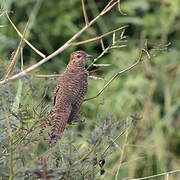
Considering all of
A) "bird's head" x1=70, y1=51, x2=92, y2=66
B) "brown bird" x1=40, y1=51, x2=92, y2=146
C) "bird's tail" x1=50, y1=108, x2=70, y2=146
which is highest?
"bird's head" x1=70, y1=51, x2=92, y2=66

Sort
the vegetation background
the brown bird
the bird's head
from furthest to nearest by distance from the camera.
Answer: the vegetation background < the bird's head < the brown bird

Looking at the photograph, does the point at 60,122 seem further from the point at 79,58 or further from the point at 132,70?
the point at 132,70

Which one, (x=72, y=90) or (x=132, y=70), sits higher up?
(x=132, y=70)

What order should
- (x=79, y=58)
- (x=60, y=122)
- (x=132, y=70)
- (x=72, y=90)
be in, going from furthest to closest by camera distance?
(x=132, y=70), (x=79, y=58), (x=72, y=90), (x=60, y=122)

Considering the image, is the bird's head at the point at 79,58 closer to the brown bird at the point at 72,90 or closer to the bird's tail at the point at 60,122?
the brown bird at the point at 72,90

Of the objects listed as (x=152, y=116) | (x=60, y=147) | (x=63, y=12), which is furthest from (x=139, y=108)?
(x=60, y=147)

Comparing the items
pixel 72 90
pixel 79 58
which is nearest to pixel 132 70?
pixel 79 58

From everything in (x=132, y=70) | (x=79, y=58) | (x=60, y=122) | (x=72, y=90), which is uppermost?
(x=132, y=70)

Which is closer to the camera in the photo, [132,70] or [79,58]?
[79,58]

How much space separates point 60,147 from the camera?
1.82 metres

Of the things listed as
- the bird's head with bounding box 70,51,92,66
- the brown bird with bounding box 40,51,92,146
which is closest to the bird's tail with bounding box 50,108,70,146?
the brown bird with bounding box 40,51,92,146

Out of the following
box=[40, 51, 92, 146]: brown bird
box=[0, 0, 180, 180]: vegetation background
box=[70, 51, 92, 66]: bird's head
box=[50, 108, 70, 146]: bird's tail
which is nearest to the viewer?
box=[50, 108, 70, 146]: bird's tail

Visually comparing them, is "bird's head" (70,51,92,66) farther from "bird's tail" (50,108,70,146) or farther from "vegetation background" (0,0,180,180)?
"bird's tail" (50,108,70,146)

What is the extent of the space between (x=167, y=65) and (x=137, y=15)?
0.98 m
